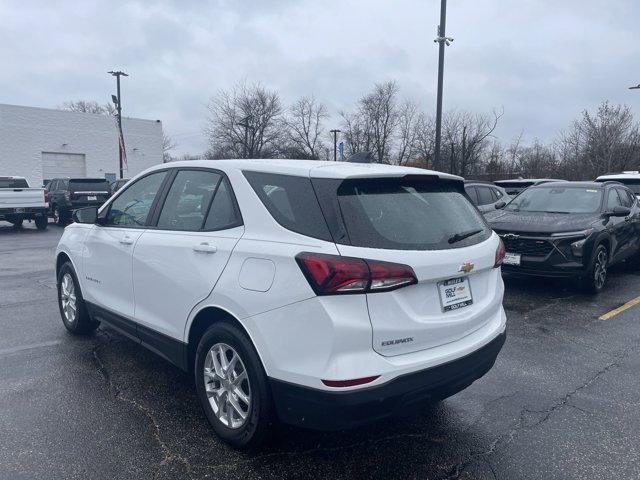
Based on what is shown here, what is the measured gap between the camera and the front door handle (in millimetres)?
3082

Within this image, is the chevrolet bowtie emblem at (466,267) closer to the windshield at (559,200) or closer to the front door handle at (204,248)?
the front door handle at (204,248)

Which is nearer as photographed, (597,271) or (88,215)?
(88,215)

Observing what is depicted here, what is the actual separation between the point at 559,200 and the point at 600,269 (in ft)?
4.53

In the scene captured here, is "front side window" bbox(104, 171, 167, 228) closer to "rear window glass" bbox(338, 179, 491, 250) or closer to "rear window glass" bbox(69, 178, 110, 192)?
"rear window glass" bbox(338, 179, 491, 250)

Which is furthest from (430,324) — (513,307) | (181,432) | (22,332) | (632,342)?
(22,332)

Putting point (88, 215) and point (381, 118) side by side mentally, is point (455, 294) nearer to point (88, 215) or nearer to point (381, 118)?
point (88, 215)

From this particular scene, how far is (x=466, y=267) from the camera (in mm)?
2920

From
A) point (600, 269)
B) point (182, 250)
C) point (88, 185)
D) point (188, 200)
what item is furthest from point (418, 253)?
point (88, 185)

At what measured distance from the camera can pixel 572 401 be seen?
12.4 ft

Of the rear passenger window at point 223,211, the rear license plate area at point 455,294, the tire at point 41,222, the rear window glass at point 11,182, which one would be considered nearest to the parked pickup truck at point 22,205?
the tire at point 41,222

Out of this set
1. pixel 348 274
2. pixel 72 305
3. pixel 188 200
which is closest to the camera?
pixel 348 274

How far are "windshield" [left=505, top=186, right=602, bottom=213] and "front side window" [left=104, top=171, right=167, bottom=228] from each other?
20.1 feet

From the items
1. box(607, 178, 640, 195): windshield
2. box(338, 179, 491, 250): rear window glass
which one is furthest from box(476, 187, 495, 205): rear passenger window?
box(338, 179, 491, 250): rear window glass

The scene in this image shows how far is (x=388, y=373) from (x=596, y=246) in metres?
5.67
